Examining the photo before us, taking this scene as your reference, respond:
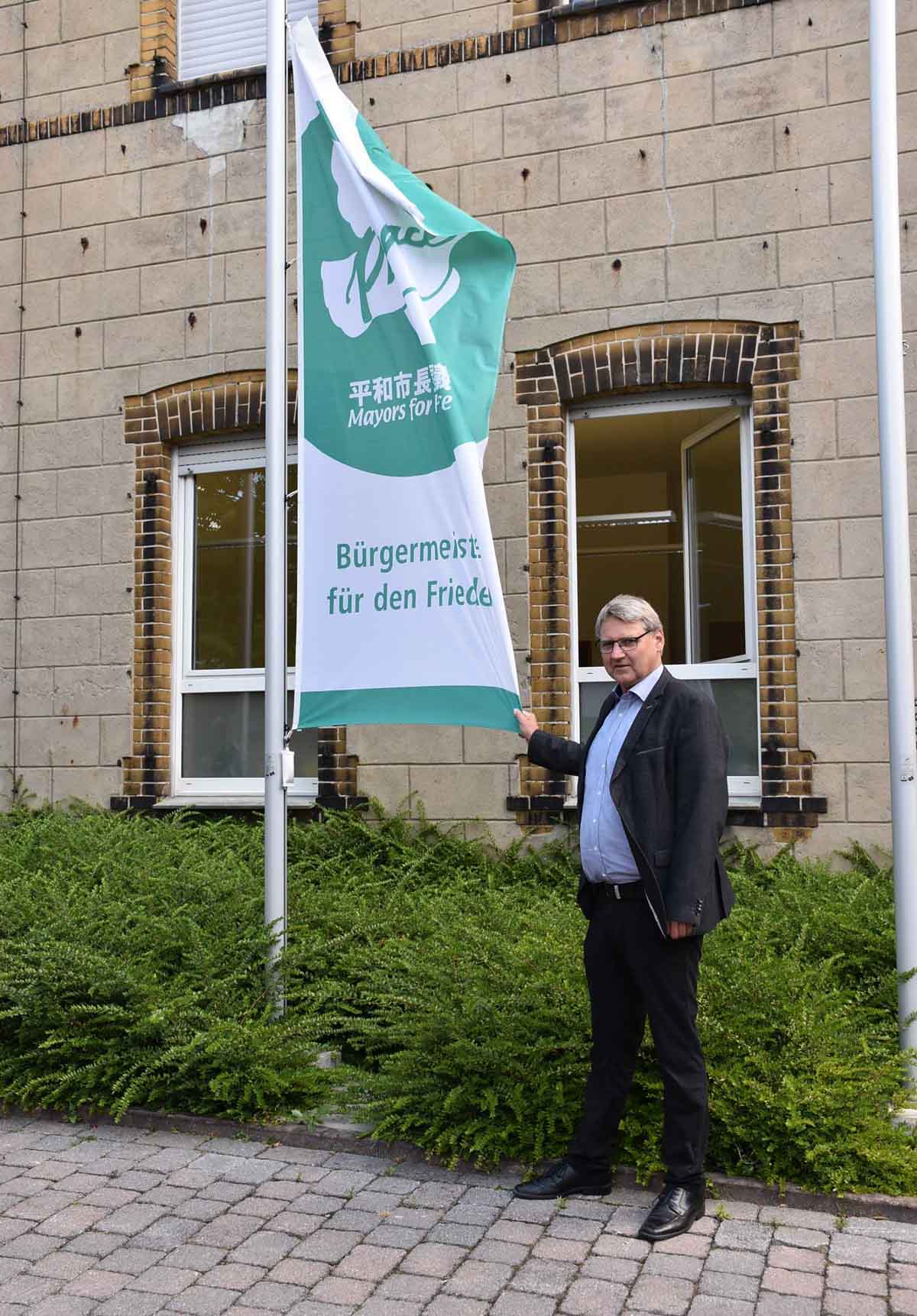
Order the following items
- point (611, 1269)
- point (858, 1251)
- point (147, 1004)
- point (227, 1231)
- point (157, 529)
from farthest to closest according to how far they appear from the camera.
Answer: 1. point (157, 529)
2. point (147, 1004)
3. point (227, 1231)
4. point (858, 1251)
5. point (611, 1269)

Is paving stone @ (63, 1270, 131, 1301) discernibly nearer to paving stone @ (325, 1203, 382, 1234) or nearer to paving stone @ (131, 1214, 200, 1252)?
paving stone @ (131, 1214, 200, 1252)

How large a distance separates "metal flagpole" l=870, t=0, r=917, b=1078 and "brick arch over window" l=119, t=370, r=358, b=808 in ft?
16.5

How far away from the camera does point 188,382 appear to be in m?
9.23

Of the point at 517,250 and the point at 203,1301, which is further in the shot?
the point at 517,250

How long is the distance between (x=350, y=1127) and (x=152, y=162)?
738 centimetres

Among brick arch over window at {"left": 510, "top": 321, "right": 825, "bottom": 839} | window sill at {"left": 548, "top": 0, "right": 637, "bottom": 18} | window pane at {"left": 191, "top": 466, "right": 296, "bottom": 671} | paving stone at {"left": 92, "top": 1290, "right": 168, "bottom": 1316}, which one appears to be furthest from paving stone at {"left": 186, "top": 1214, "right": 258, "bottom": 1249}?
window sill at {"left": 548, "top": 0, "right": 637, "bottom": 18}

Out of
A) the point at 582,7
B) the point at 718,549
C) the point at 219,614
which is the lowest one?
the point at 219,614

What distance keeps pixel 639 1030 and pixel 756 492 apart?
440 centimetres

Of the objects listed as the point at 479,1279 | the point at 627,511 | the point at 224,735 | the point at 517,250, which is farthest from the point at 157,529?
the point at 479,1279

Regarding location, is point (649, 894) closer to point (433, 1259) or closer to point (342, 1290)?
point (433, 1259)

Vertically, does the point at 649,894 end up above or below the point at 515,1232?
above

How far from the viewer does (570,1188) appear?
437 cm

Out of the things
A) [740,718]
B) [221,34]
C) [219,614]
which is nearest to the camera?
[740,718]

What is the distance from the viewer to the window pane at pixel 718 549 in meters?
8.16
